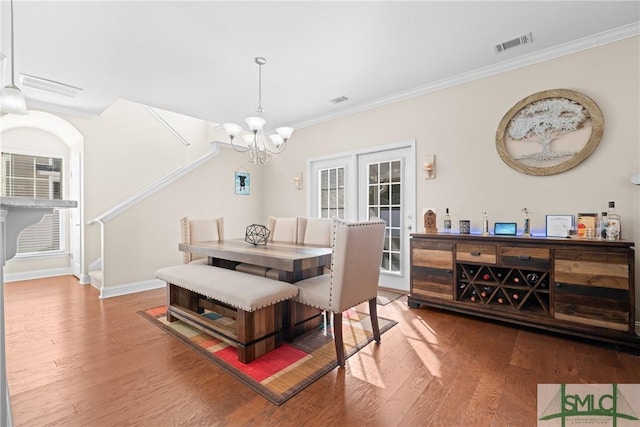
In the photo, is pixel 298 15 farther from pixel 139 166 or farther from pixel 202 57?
pixel 139 166

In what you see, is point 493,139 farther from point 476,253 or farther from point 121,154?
point 121,154

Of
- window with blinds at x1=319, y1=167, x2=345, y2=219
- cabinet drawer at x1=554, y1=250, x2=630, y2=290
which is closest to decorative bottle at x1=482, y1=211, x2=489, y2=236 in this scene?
cabinet drawer at x1=554, y1=250, x2=630, y2=290

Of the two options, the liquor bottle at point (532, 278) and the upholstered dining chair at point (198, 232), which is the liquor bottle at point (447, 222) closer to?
the liquor bottle at point (532, 278)

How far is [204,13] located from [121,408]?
284 centimetres

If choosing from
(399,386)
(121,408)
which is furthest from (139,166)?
(399,386)

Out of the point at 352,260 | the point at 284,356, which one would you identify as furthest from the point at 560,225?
the point at 284,356

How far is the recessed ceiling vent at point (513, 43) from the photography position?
2715 millimetres

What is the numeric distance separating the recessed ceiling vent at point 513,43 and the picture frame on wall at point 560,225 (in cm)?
170

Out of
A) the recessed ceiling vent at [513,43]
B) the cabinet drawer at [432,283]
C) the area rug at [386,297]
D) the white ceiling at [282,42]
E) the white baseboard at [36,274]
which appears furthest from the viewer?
the white baseboard at [36,274]

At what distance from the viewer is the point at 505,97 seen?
3205mm

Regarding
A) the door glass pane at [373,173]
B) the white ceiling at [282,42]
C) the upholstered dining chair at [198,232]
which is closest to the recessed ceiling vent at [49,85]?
the white ceiling at [282,42]

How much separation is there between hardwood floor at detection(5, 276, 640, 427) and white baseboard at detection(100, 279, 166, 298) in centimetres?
88

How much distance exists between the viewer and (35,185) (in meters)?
5.00

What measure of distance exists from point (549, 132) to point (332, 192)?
9.57ft
